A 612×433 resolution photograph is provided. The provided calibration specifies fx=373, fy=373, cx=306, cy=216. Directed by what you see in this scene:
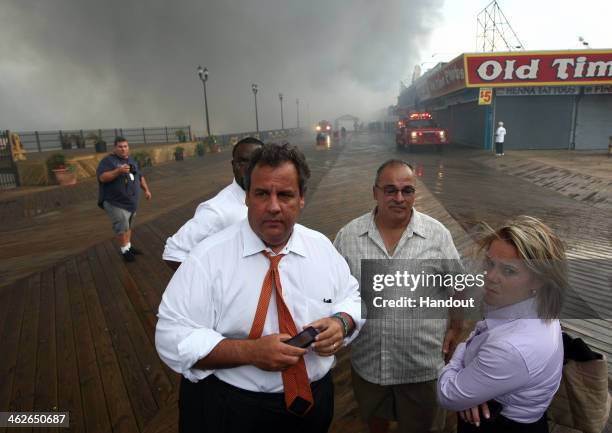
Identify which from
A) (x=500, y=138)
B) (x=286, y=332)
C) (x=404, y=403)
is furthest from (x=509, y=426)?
(x=500, y=138)

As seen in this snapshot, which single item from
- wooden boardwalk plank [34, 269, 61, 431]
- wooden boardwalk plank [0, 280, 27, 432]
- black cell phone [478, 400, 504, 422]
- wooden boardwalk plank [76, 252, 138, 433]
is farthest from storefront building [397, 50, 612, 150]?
black cell phone [478, 400, 504, 422]

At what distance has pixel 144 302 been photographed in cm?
458

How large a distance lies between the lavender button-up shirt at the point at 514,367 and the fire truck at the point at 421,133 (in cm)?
1986

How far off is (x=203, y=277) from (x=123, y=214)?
508cm

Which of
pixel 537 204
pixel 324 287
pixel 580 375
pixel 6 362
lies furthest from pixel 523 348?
pixel 537 204

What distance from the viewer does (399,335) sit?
2.11 m

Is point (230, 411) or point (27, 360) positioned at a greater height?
point (230, 411)

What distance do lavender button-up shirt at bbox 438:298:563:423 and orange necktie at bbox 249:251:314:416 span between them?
1.91 ft

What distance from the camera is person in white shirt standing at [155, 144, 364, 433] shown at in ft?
4.43

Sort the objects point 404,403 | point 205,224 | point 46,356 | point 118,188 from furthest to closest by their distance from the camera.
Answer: point 118,188, point 46,356, point 205,224, point 404,403

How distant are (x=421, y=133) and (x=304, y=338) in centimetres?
2026

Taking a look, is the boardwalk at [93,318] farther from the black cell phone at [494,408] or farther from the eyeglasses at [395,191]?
the eyeglasses at [395,191]

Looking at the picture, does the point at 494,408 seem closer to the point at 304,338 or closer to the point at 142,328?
the point at 304,338

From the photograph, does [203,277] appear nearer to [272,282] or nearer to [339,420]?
[272,282]
